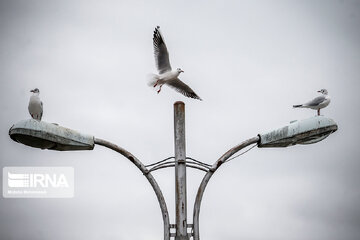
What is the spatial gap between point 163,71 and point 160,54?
0.46m

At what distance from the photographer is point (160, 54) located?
45.6ft

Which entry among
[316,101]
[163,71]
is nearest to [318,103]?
[316,101]

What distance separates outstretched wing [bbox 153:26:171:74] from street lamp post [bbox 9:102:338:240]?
718cm

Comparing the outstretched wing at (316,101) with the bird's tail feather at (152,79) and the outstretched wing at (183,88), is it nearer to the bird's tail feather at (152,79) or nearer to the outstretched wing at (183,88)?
the outstretched wing at (183,88)

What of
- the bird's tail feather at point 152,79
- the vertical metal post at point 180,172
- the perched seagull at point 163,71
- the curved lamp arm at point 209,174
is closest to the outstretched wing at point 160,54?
the perched seagull at point 163,71

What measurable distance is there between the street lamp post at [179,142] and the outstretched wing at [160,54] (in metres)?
7.18

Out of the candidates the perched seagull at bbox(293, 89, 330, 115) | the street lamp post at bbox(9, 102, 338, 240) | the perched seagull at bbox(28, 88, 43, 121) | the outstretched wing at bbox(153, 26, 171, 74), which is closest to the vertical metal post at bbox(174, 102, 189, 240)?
the street lamp post at bbox(9, 102, 338, 240)

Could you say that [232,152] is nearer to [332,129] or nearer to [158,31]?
[332,129]

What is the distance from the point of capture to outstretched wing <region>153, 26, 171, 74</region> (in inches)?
541

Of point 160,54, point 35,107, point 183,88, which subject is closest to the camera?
point 35,107

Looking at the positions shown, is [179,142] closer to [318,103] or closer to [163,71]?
[318,103]

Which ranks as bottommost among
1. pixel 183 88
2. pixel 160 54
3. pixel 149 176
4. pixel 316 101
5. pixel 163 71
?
pixel 149 176

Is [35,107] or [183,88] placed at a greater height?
[183,88]

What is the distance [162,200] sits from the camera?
6.53 m
